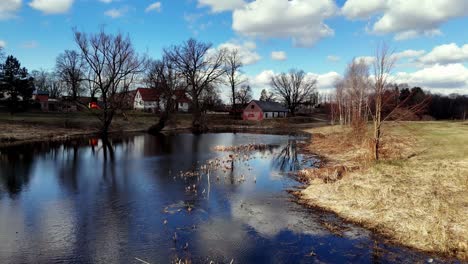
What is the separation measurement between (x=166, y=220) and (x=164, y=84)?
44001mm

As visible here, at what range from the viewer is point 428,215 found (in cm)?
1015

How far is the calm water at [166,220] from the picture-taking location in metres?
8.65

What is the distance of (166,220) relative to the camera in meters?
11.1

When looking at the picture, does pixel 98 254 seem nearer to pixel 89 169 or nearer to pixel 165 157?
pixel 89 169

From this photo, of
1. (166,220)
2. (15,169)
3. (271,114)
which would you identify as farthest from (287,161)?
(271,114)

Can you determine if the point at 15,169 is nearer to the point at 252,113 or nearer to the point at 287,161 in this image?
the point at 287,161

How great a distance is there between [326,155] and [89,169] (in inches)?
630

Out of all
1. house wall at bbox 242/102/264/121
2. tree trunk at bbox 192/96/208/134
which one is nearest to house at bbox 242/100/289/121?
house wall at bbox 242/102/264/121

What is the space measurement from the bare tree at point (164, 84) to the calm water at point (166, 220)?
31.5 metres

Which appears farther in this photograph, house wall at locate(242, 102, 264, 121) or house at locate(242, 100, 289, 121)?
house at locate(242, 100, 289, 121)

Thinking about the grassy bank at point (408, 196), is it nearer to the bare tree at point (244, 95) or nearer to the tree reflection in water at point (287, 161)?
the tree reflection in water at point (287, 161)

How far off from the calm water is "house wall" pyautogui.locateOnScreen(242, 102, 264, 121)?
194 ft

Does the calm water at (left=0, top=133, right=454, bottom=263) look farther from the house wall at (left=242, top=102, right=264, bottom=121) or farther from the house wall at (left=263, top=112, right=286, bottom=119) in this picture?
the house wall at (left=263, top=112, right=286, bottom=119)

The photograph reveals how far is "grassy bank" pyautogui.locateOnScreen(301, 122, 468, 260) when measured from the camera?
929cm
